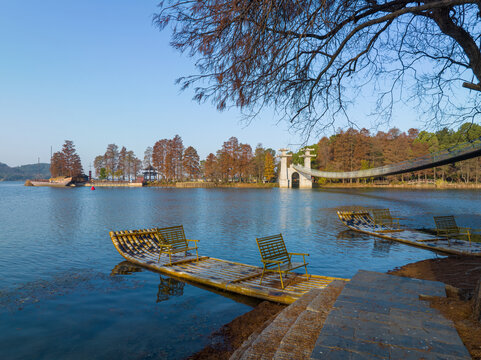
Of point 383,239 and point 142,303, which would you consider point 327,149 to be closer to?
point 383,239

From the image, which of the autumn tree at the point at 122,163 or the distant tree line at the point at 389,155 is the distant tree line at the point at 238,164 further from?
the autumn tree at the point at 122,163

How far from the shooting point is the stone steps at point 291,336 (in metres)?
2.99

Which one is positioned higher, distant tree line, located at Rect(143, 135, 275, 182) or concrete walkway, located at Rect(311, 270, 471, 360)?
distant tree line, located at Rect(143, 135, 275, 182)

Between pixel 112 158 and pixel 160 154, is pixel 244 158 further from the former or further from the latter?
pixel 112 158

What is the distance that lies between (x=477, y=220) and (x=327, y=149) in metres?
64.2

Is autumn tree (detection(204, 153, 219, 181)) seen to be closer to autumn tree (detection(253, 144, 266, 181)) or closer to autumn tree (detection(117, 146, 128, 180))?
autumn tree (detection(253, 144, 266, 181))

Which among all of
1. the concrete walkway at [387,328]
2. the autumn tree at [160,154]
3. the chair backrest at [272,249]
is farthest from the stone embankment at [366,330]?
the autumn tree at [160,154]

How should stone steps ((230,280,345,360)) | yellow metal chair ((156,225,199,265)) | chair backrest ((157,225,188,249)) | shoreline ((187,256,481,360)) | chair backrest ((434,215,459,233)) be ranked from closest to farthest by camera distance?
stone steps ((230,280,345,360)) → shoreline ((187,256,481,360)) → yellow metal chair ((156,225,199,265)) → chair backrest ((157,225,188,249)) → chair backrest ((434,215,459,233))

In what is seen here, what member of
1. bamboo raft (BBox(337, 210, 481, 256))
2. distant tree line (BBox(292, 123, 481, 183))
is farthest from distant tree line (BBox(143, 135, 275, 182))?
bamboo raft (BBox(337, 210, 481, 256))

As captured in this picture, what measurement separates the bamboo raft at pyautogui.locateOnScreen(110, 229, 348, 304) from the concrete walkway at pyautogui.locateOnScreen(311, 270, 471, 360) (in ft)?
6.97

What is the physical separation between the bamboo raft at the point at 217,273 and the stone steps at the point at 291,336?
183 cm

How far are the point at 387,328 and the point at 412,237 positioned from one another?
1179 cm

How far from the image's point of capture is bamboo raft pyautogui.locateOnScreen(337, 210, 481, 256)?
10.8 metres

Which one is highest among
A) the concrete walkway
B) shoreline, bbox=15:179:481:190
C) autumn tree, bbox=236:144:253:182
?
autumn tree, bbox=236:144:253:182
